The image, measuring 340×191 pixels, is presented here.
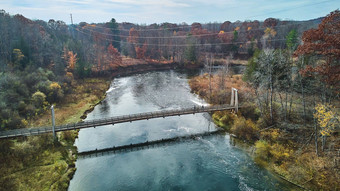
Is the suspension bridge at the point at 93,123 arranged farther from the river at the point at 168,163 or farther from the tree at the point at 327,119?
the tree at the point at 327,119

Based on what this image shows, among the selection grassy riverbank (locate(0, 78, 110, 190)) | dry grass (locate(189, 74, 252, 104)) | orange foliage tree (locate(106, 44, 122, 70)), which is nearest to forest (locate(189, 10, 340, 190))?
dry grass (locate(189, 74, 252, 104))

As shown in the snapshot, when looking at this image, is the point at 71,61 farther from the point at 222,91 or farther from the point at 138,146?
the point at 138,146

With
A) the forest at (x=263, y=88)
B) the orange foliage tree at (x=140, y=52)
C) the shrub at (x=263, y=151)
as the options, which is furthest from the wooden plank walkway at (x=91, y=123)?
the orange foliage tree at (x=140, y=52)

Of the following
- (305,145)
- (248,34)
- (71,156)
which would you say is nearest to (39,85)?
(71,156)

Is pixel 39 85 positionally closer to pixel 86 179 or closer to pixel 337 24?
pixel 86 179

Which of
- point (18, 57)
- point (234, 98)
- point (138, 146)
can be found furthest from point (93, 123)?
point (18, 57)

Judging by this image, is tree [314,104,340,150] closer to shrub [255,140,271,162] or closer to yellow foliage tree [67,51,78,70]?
shrub [255,140,271,162]
